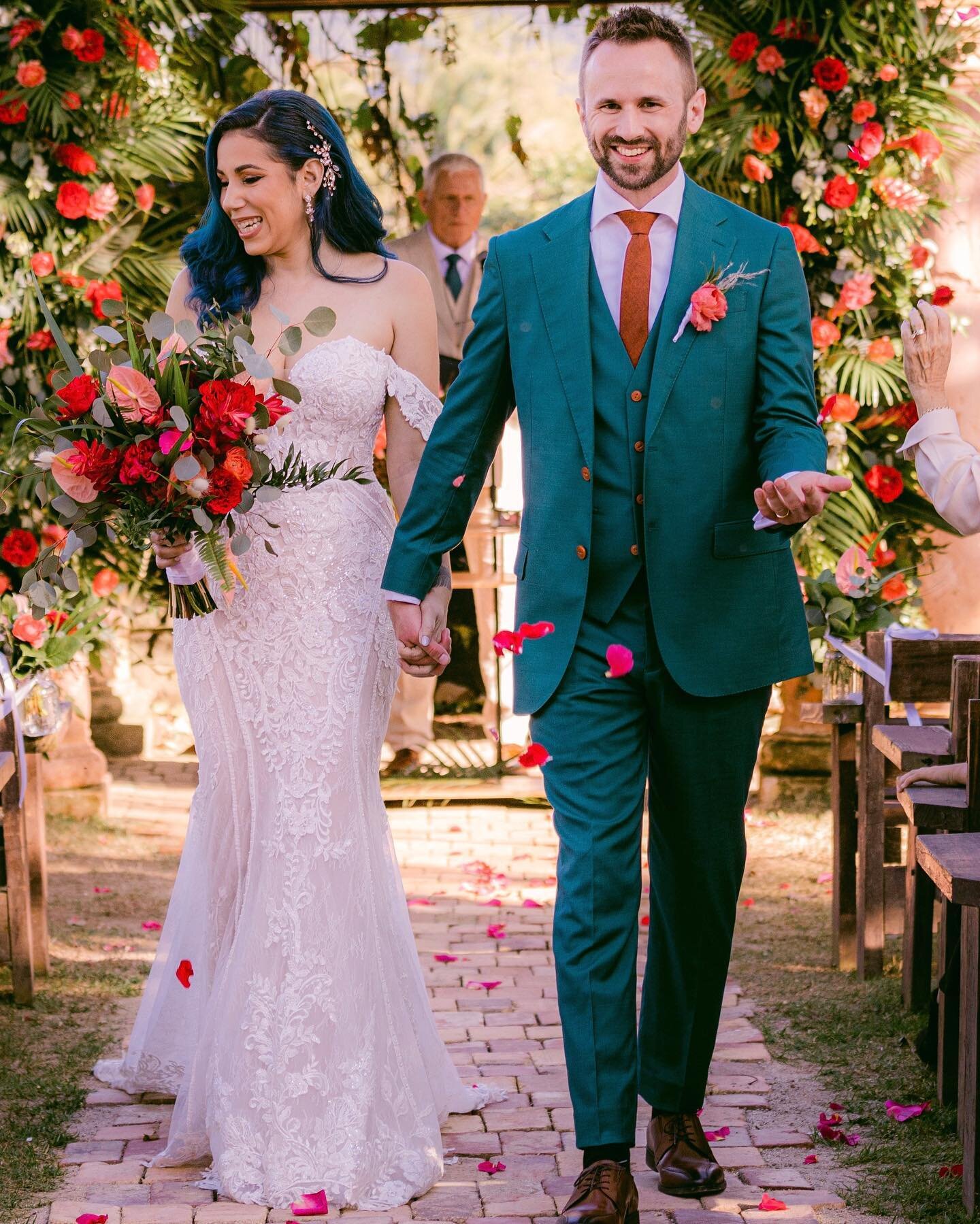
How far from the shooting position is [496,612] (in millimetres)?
8164

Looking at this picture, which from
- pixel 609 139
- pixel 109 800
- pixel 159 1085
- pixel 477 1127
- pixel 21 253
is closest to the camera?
pixel 609 139

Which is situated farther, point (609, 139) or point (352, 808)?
point (352, 808)

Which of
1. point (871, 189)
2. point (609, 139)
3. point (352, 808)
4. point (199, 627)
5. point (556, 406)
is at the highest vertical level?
point (871, 189)

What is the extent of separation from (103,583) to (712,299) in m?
4.55

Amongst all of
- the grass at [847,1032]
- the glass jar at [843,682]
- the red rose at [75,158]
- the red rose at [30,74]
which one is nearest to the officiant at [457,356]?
the red rose at [75,158]

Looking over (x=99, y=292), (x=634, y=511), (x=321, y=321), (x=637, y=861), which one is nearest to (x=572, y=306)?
(x=634, y=511)

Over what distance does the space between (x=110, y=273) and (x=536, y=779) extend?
122 inches

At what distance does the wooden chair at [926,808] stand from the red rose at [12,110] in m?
4.30

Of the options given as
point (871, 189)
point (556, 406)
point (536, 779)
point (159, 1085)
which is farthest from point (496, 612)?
point (556, 406)

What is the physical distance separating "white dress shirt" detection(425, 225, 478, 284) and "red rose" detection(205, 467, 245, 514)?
5.36 meters

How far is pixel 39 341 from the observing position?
6.83 meters

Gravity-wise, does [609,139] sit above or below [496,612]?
above

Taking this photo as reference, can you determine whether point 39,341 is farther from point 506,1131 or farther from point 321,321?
point 506,1131

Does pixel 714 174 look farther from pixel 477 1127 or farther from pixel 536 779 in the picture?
pixel 477 1127
